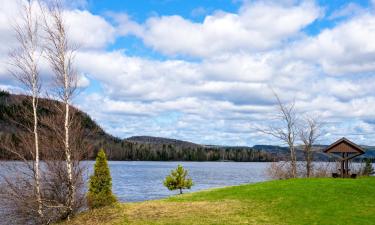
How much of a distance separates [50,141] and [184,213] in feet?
28.7

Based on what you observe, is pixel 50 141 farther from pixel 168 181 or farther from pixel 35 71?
pixel 168 181

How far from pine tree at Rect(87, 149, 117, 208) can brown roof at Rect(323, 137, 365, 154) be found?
19873 mm

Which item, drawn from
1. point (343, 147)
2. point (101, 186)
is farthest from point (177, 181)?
point (343, 147)

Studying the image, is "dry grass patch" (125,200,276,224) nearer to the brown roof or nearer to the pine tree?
the pine tree

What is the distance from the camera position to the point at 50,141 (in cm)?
2573

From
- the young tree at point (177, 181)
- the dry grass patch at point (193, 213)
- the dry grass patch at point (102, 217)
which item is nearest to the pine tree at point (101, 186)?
the dry grass patch at point (102, 217)

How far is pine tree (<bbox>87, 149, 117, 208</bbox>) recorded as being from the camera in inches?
1129

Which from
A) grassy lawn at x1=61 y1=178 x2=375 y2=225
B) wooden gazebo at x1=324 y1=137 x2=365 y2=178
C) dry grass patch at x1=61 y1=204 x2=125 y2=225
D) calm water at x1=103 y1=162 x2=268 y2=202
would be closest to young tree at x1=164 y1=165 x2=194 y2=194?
calm water at x1=103 y1=162 x2=268 y2=202

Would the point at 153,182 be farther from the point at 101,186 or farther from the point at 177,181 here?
the point at 101,186

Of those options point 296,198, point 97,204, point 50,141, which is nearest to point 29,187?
point 50,141

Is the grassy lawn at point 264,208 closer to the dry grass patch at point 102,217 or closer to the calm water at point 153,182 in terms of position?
the dry grass patch at point 102,217

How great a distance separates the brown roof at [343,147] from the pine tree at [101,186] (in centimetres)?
1987

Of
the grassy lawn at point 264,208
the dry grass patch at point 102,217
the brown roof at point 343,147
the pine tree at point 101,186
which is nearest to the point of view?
the grassy lawn at point 264,208

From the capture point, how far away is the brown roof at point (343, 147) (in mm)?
38522
